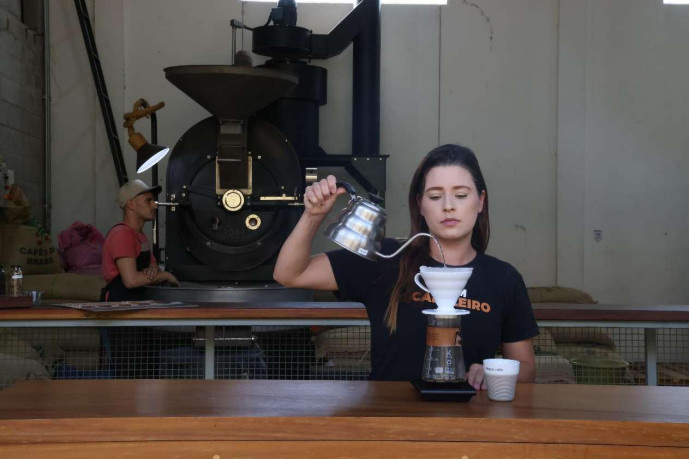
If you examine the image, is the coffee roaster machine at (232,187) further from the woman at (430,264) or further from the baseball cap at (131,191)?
the woman at (430,264)

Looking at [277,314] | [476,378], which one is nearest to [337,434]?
[476,378]

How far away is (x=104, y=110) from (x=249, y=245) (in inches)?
86.4

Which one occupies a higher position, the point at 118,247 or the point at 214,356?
the point at 118,247

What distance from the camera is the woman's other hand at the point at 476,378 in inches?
80.8

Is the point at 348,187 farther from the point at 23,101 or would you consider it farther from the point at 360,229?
the point at 23,101

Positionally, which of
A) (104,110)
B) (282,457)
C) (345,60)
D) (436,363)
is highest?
(345,60)

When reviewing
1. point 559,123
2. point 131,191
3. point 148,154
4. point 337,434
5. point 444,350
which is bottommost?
point 337,434

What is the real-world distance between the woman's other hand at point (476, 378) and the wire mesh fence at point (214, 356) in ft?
5.49

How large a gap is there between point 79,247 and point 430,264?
427cm

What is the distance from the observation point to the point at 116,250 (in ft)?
14.3

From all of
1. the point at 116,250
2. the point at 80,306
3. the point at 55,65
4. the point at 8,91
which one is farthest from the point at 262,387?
the point at 55,65

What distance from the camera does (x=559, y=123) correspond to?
21.8ft

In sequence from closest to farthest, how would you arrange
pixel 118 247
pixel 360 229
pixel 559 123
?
pixel 360 229 < pixel 118 247 < pixel 559 123

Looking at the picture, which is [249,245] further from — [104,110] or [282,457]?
[282,457]
